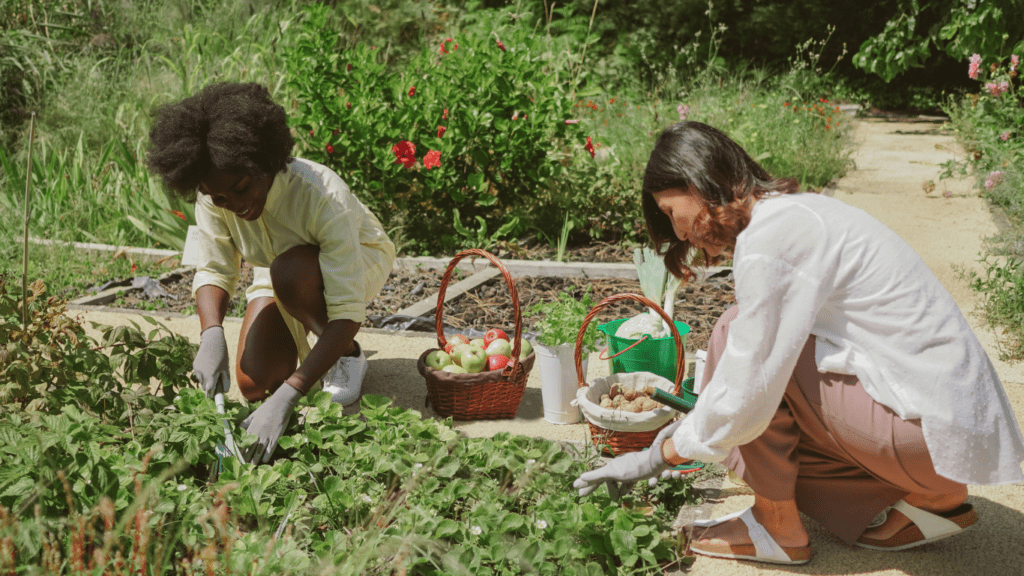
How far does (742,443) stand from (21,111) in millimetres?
7199

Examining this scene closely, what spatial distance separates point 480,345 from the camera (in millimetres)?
2918

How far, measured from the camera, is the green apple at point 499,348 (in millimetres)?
2896

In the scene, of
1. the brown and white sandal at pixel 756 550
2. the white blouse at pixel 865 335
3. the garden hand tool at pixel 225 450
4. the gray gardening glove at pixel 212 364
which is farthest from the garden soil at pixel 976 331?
the garden hand tool at pixel 225 450

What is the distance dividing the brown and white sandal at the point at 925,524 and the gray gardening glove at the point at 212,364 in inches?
77.9

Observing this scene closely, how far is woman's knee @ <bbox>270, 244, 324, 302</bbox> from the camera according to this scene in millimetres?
2766

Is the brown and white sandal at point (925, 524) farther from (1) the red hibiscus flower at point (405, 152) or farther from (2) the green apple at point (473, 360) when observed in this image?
(1) the red hibiscus flower at point (405, 152)

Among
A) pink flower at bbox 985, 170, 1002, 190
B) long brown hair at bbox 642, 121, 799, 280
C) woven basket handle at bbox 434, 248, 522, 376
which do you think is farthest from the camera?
pink flower at bbox 985, 170, 1002, 190

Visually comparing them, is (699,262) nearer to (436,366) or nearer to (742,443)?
(742,443)

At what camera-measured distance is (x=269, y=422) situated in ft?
7.47

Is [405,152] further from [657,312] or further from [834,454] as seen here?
[834,454]

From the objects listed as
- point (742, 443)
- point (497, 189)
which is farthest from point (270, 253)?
point (497, 189)

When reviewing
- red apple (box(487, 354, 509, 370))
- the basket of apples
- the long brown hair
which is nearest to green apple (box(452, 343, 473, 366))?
the basket of apples

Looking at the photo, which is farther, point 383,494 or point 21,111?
point 21,111

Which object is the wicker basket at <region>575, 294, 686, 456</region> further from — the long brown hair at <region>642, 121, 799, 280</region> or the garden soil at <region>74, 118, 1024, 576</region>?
the long brown hair at <region>642, 121, 799, 280</region>
